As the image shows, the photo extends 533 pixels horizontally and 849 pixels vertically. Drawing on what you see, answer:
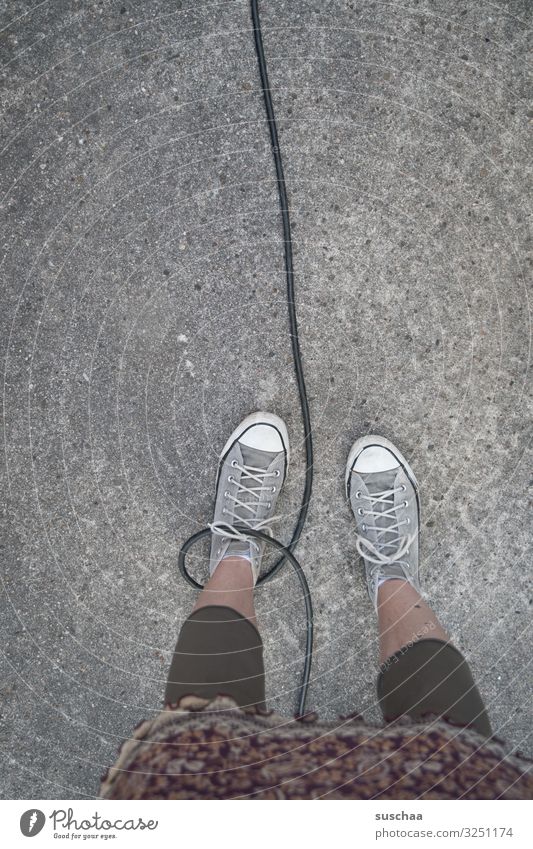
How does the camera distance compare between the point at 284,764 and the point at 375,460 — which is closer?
the point at 284,764

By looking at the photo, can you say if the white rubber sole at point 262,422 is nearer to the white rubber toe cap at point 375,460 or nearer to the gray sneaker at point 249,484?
the gray sneaker at point 249,484

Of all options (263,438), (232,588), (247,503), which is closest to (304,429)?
(263,438)

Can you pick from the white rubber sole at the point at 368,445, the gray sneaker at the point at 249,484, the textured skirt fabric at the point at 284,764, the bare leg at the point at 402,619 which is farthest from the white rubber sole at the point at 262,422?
the textured skirt fabric at the point at 284,764

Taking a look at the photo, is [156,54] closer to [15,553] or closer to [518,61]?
[518,61]

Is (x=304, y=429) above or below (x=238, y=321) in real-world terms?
below

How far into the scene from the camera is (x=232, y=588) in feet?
3.51

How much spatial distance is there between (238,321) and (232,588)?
1.67 ft

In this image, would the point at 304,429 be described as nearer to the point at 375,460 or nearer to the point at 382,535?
the point at 375,460

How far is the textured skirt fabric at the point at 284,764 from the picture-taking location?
83 centimetres

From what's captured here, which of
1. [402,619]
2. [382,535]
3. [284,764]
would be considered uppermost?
[382,535]

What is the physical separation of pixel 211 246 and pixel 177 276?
9cm

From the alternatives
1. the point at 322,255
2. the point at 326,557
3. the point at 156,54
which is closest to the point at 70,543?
the point at 326,557

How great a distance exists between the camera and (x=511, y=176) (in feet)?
3.57

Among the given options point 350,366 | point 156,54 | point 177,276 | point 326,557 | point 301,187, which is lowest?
point 326,557
